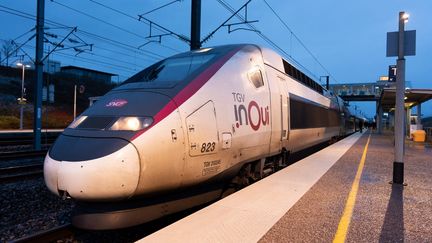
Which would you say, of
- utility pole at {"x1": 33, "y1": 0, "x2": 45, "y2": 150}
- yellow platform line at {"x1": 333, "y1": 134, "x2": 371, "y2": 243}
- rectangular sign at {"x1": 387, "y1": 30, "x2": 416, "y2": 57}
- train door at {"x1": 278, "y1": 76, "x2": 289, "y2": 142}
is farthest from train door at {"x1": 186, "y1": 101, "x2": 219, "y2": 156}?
utility pole at {"x1": 33, "y1": 0, "x2": 45, "y2": 150}

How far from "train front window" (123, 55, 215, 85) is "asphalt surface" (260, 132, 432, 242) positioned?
8.11 ft

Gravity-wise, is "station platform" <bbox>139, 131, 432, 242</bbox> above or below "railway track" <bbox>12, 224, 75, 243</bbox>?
above

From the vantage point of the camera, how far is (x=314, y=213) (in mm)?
5004

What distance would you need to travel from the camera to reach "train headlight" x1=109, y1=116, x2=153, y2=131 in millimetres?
4496

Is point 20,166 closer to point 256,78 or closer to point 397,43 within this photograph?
point 256,78

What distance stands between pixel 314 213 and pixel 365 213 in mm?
704

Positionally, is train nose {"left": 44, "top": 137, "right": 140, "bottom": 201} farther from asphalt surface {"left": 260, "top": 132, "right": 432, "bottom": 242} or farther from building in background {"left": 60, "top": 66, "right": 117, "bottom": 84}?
building in background {"left": 60, "top": 66, "right": 117, "bottom": 84}

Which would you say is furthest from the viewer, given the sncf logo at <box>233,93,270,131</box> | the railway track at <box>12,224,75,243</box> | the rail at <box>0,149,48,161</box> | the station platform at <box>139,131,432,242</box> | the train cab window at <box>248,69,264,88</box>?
the rail at <box>0,149,48,161</box>

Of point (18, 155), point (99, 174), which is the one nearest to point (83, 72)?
point (18, 155)

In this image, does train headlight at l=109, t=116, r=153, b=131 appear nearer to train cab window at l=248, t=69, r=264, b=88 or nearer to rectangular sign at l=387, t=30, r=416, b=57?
train cab window at l=248, t=69, r=264, b=88

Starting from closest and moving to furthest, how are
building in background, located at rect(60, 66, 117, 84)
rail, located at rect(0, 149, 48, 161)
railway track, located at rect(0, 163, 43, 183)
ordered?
railway track, located at rect(0, 163, 43, 183)
rail, located at rect(0, 149, 48, 161)
building in background, located at rect(60, 66, 117, 84)

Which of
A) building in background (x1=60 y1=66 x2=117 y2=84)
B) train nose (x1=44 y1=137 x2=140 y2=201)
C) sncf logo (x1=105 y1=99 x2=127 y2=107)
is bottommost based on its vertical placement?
train nose (x1=44 y1=137 x2=140 y2=201)

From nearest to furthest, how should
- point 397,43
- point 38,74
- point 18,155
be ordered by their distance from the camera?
point 397,43, point 18,155, point 38,74

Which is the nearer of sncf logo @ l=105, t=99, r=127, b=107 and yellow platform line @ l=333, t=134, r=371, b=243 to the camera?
yellow platform line @ l=333, t=134, r=371, b=243
